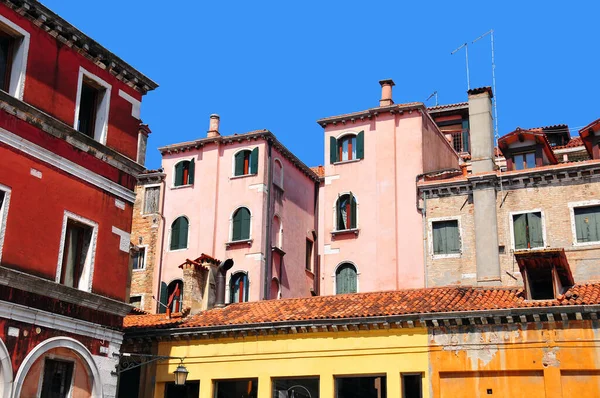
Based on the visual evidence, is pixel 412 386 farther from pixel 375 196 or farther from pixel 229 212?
pixel 229 212

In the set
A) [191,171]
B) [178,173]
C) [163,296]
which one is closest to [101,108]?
[163,296]

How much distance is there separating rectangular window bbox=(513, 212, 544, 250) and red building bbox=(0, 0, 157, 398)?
16.4m

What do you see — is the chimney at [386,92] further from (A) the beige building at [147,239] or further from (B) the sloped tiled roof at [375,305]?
(B) the sloped tiled roof at [375,305]

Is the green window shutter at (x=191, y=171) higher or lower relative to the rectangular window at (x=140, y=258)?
higher

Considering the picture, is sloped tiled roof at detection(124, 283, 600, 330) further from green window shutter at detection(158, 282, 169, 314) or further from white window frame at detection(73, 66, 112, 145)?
green window shutter at detection(158, 282, 169, 314)

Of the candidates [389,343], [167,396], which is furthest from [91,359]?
[389,343]

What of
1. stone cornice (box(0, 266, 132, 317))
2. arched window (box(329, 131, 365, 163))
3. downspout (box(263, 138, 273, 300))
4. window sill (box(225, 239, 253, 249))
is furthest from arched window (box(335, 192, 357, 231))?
stone cornice (box(0, 266, 132, 317))

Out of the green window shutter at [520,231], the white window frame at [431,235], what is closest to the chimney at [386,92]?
the white window frame at [431,235]

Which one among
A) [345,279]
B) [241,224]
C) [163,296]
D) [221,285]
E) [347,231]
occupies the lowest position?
[221,285]

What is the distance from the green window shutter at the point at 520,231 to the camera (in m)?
32.3

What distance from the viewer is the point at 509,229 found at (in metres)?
32.7

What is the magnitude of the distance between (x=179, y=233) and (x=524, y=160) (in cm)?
1628

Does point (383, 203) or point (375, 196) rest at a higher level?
point (375, 196)

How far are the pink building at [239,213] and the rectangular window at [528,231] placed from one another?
11.4m
